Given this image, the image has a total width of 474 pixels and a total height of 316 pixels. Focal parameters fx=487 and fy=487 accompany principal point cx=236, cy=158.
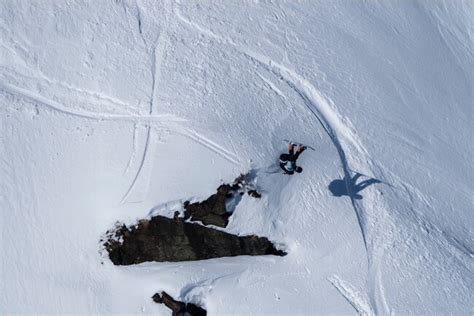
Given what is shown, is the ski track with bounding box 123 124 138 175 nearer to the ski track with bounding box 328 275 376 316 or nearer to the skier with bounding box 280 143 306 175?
the skier with bounding box 280 143 306 175

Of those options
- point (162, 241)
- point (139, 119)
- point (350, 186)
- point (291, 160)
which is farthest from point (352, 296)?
point (139, 119)

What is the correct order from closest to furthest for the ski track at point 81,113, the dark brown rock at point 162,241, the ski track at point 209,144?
the dark brown rock at point 162,241 → the ski track at point 209,144 → the ski track at point 81,113

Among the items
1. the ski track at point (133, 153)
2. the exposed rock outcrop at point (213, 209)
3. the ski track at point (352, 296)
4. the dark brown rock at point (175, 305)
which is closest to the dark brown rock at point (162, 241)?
the exposed rock outcrop at point (213, 209)

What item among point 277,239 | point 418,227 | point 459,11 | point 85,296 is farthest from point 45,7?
point 459,11


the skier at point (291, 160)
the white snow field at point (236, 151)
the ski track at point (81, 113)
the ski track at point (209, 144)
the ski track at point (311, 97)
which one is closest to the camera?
the white snow field at point (236, 151)

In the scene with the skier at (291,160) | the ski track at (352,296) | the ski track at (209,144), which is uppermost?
the ski track at (209,144)

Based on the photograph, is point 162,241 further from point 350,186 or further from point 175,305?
point 350,186

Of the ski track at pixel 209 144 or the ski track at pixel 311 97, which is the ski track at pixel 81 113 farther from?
the ski track at pixel 311 97
